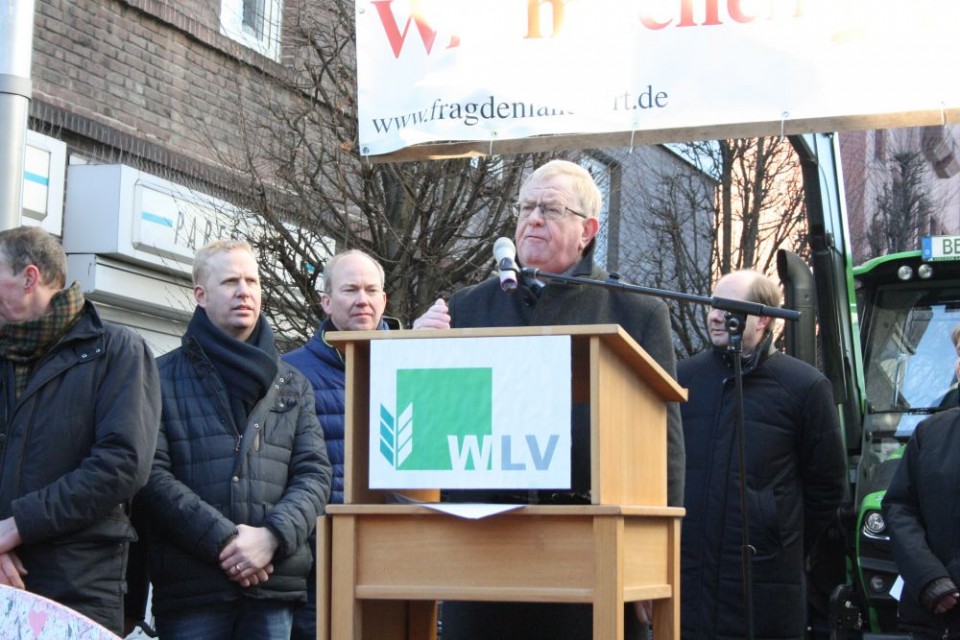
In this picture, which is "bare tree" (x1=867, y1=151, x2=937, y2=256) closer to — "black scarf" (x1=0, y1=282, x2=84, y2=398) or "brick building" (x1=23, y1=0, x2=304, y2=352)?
"brick building" (x1=23, y1=0, x2=304, y2=352)

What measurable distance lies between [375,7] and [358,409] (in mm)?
3290

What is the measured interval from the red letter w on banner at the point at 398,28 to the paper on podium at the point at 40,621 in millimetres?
3952

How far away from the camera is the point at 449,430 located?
3.59m

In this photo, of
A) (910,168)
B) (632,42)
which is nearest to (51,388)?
(632,42)

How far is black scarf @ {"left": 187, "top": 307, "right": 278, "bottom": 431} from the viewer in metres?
5.55

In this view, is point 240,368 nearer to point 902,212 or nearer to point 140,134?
point 140,134

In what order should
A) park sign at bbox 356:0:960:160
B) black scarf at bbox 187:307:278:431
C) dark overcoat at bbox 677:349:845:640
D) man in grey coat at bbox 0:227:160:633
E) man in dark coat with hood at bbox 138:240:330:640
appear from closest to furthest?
man in grey coat at bbox 0:227:160:633 < man in dark coat with hood at bbox 138:240:330:640 < black scarf at bbox 187:307:278:431 < park sign at bbox 356:0:960:160 < dark overcoat at bbox 677:349:845:640

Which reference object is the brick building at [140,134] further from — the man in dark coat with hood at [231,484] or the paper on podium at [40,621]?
the paper on podium at [40,621]

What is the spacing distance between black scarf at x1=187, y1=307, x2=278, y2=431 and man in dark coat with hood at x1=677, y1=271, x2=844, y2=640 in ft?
6.93

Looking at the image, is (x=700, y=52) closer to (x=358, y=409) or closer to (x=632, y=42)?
(x=632, y=42)

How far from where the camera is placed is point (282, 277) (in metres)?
A: 10.2

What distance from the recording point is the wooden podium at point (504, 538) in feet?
11.5

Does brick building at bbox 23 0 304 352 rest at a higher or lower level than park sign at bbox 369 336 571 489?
higher

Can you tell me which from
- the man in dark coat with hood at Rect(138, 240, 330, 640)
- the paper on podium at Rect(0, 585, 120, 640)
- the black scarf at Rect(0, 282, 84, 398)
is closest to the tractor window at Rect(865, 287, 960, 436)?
the man in dark coat with hood at Rect(138, 240, 330, 640)
